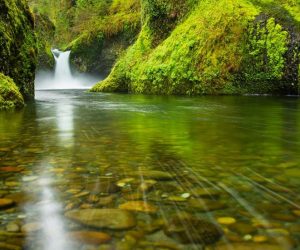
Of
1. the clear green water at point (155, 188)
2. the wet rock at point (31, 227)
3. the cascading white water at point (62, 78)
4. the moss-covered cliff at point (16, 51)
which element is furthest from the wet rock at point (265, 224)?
the cascading white water at point (62, 78)

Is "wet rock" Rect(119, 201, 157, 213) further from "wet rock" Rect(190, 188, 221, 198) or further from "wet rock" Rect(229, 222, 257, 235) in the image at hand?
"wet rock" Rect(229, 222, 257, 235)

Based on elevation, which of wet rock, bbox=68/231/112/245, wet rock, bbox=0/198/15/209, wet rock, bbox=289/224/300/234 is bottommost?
wet rock, bbox=68/231/112/245

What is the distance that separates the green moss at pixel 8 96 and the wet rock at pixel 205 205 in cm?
784

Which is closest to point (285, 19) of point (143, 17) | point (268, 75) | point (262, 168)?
point (268, 75)

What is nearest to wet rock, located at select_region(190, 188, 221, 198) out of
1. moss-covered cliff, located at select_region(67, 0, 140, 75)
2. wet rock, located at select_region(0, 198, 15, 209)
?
wet rock, located at select_region(0, 198, 15, 209)

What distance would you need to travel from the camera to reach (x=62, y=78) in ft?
104

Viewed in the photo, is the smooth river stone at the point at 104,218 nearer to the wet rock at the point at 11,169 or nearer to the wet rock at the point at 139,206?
the wet rock at the point at 139,206

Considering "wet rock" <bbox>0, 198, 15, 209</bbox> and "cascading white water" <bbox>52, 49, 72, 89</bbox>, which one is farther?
"cascading white water" <bbox>52, 49, 72, 89</bbox>

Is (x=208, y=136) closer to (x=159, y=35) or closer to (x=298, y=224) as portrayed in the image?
(x=298, y=224)

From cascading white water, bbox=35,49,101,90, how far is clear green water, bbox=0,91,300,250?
89.7 feet

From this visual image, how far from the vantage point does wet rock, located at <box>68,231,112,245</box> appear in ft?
5.63

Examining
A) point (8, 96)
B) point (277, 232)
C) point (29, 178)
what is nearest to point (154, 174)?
point (29, 178)

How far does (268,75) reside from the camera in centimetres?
1568

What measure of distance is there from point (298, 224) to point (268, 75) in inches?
574
